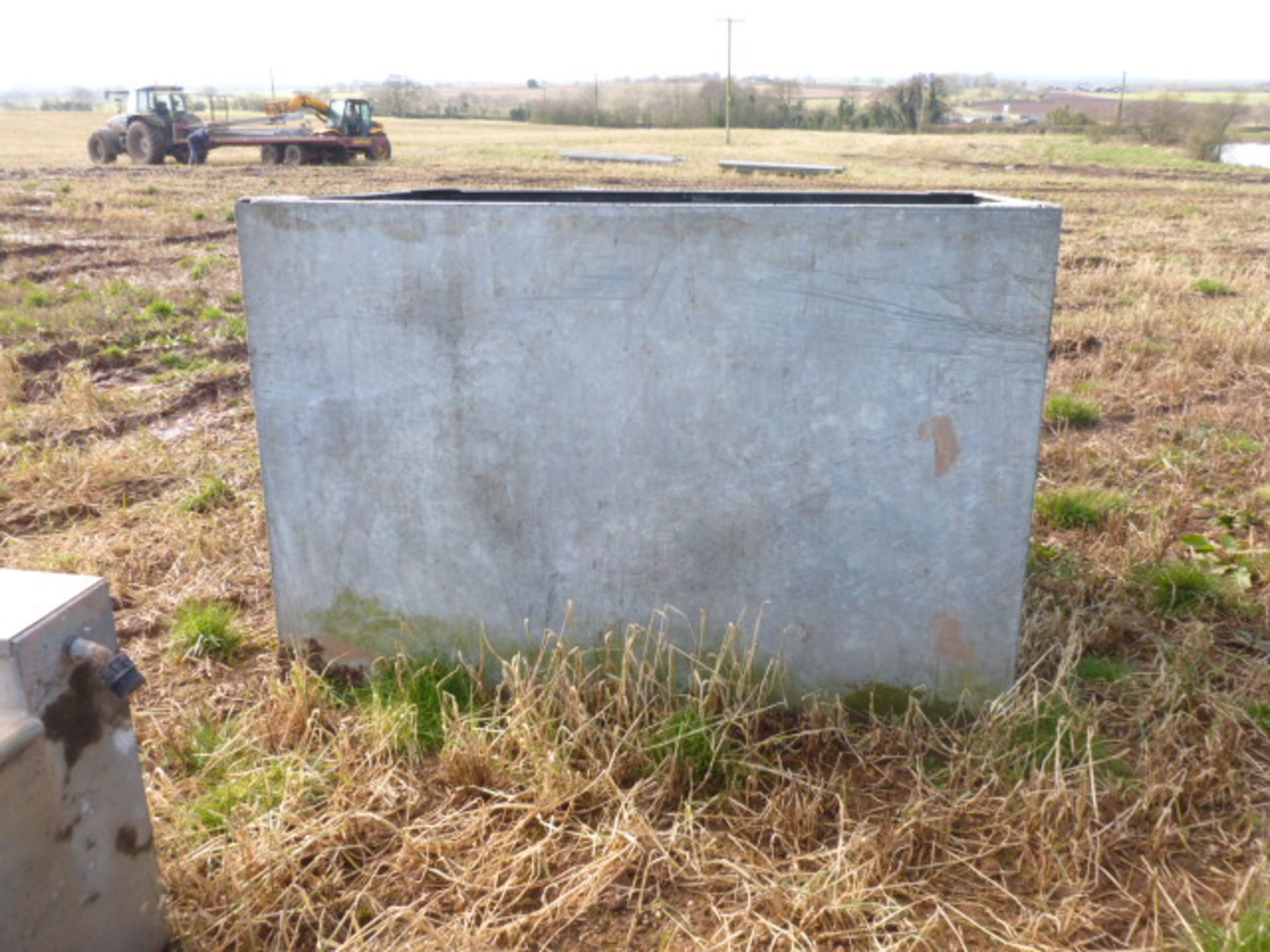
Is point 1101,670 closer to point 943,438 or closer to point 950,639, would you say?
point 950,639

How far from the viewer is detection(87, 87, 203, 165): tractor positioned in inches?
1145

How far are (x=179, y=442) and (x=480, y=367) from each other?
3565mm

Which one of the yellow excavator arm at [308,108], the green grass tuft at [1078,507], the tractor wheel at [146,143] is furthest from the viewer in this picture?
the yellow excavator arm at [308,108]

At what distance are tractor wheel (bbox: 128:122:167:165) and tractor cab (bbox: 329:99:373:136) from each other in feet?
14.6

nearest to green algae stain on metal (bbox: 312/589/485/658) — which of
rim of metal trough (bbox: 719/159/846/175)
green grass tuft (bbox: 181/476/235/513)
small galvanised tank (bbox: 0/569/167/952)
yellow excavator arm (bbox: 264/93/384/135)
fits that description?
small galvanised tank (bbox: 0/569/167/952)

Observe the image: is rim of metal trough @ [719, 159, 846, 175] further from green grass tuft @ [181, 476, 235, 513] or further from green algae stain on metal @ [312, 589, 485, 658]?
green algae stain on metal @ [312, 589, 485, 658]

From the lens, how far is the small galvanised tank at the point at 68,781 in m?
1.94

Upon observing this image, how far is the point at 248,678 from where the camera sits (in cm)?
363

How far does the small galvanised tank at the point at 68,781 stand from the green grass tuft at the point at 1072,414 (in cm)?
527

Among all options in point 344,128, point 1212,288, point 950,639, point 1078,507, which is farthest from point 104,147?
point 950,639

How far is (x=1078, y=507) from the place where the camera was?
480 centimetres

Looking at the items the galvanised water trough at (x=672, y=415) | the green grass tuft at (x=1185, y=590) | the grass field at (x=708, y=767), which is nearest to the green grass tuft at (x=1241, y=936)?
the grass field at (x=708, y=767)

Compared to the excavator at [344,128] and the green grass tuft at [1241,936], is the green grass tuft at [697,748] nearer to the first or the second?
the green grass tuft at [1241,936]

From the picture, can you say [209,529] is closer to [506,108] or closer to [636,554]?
[636,554]
